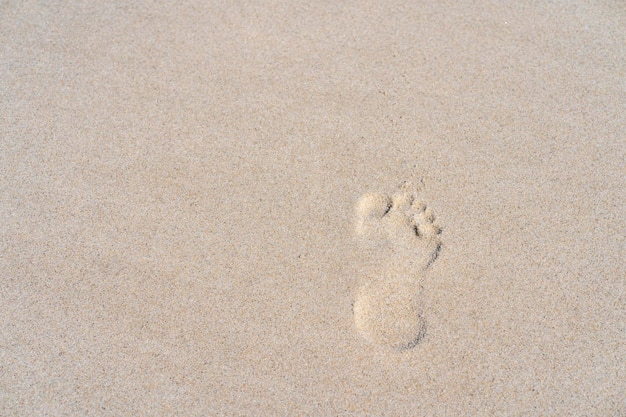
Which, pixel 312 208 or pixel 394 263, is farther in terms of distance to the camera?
pixel 312 208

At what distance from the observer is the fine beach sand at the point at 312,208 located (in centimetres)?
171

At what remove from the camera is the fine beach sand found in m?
1.71

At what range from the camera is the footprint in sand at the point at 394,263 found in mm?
1748

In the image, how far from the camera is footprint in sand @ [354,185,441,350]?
1748 mm

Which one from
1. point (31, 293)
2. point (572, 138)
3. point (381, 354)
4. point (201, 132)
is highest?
point (572, 138)

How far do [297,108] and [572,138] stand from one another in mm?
978

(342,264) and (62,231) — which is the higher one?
(342,264)

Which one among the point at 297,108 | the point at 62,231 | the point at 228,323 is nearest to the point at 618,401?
the point at 228,323

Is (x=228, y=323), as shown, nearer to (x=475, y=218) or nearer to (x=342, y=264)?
(x=342, y=264)

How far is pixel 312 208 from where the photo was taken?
195 cm

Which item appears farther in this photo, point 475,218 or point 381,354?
point 475,218

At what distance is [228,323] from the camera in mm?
1774

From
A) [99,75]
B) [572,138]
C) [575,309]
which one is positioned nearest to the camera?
[575,309]

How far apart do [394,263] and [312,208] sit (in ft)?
1.08
